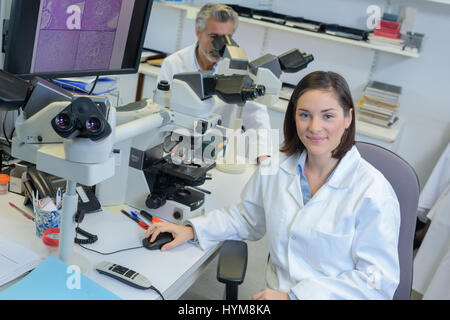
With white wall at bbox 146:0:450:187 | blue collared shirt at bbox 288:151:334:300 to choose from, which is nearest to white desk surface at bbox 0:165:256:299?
blue collared shirt at bbox 288:151:334:300

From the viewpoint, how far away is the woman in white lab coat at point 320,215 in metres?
1.34

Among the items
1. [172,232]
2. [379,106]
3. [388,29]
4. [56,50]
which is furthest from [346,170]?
[388,29]

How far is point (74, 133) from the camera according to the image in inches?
38.1

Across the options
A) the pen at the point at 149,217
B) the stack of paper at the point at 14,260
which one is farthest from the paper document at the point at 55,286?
the pen at the point at 149,217

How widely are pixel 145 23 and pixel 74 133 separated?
71 centimetres

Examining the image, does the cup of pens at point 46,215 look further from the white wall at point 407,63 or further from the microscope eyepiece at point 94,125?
the white wall at point 407,63

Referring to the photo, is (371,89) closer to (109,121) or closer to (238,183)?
(238,183)

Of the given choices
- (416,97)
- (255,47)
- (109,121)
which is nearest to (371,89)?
(416,97)

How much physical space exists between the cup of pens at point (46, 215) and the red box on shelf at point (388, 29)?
2415 millimetres

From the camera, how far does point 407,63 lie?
321 centimetres

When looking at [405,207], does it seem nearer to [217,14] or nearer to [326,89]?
[326,89]

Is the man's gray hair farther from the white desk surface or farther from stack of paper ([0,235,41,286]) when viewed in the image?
stack of paper ([0,235,41,286])
